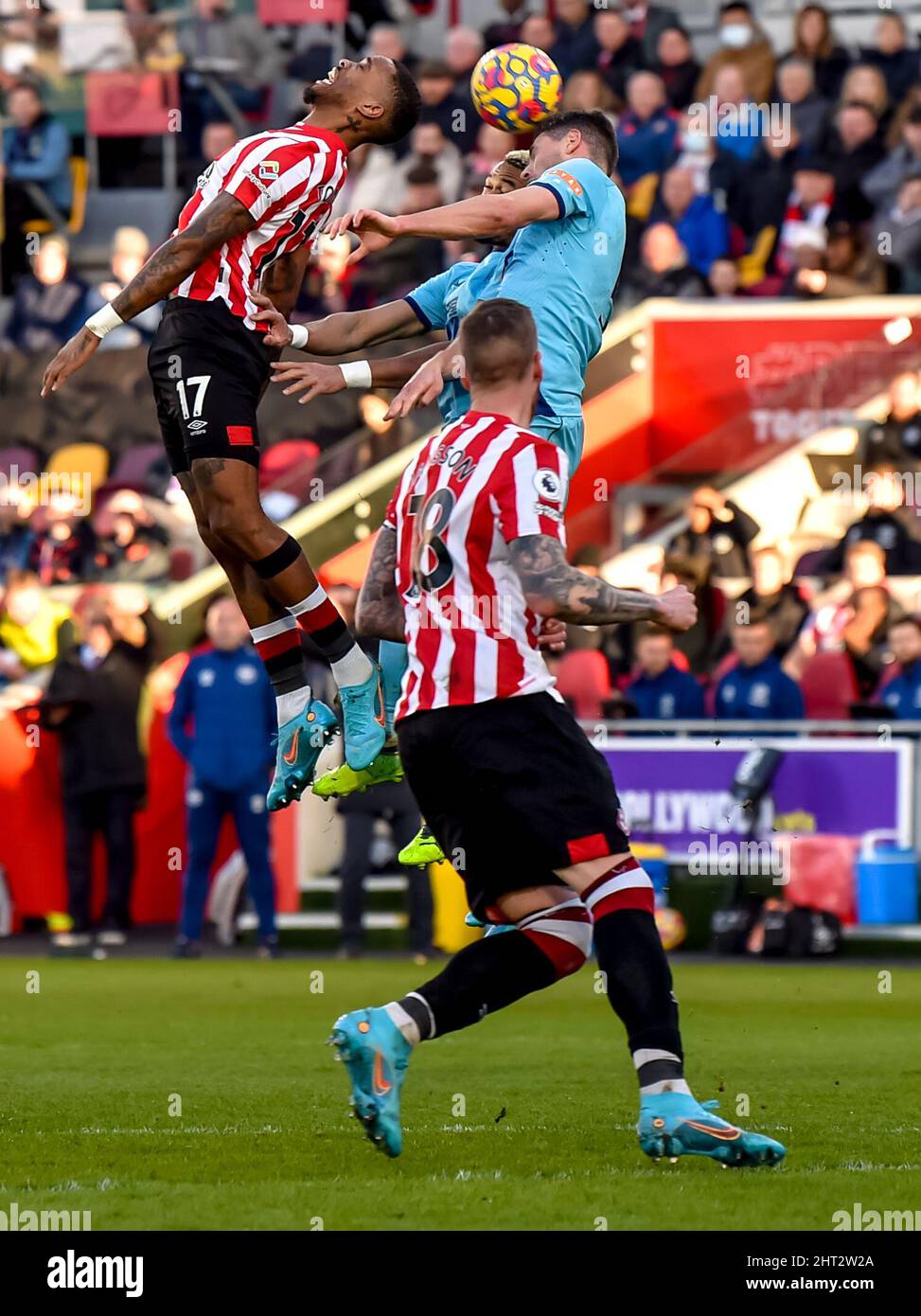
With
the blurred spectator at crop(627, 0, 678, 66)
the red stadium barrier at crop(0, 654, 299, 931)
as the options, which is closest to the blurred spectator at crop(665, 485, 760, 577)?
the red stadium barrier at crop(0, 654, 299, 931)

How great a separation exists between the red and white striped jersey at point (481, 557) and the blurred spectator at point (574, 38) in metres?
15.2

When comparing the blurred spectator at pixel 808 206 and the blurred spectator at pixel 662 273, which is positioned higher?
the blurred spectator at pixel 808 206

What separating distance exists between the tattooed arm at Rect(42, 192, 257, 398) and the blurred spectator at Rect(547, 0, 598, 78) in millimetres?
13860

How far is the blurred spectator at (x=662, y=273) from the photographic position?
19469 millimetres

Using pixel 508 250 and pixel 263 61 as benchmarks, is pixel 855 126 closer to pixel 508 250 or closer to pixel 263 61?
pixel 263 61

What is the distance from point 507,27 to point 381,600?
15.2 m

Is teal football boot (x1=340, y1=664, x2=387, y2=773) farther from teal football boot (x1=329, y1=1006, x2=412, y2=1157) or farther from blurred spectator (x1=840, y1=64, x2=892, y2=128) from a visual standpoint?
blurred spectator (x1=840, y1=64, x2=892, y2=128)

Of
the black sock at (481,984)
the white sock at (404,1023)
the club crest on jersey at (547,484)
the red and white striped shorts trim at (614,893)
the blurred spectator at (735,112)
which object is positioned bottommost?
the white sock at (404,1023)

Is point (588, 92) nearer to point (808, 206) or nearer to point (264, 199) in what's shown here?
point (808, 206)

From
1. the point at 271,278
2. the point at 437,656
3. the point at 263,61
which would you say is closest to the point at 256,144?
the point at 271,278

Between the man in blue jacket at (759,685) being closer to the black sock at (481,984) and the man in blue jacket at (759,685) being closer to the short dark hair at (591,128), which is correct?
the short dark hair at (591,128)

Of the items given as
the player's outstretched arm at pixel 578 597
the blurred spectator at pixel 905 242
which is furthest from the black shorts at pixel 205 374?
the blurred spectator at pixel 905 242

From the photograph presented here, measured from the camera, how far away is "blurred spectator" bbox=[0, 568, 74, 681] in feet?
62.5

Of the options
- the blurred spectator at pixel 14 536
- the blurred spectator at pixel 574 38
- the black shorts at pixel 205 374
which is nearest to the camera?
the black shorts at pixel 205 374
